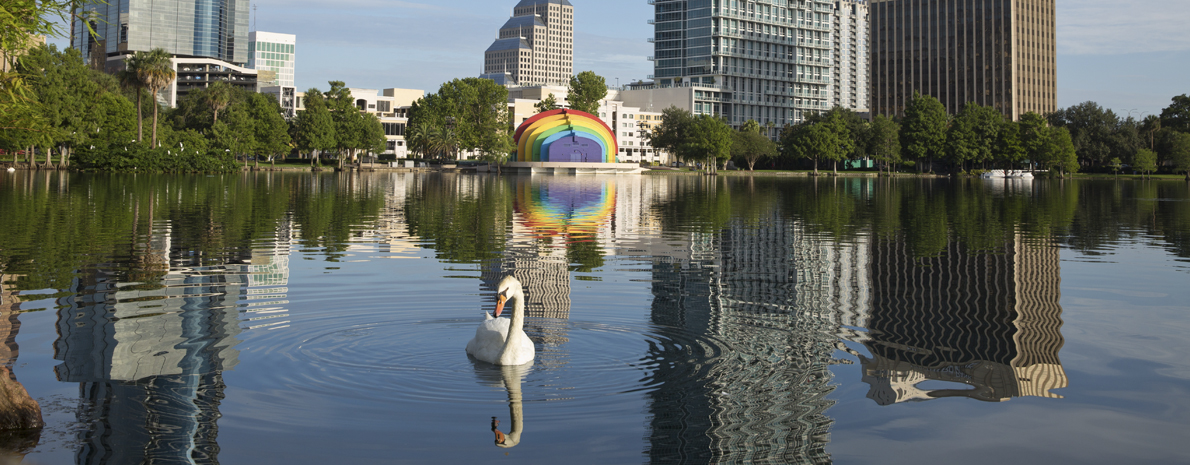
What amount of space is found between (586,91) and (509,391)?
486 ft

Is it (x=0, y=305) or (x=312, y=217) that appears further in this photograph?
(x=312, y=217)

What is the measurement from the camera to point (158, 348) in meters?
10.3

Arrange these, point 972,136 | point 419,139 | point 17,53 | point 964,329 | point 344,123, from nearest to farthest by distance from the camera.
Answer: point 17,53 → point 964,329 → point 344,123 → point 419,139 → point 972,136

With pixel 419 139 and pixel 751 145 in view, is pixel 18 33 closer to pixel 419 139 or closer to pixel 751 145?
pixel 419 139

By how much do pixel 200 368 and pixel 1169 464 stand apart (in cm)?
898


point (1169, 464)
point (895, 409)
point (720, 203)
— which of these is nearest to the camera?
point (1169, 464)

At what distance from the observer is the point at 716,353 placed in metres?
10.6

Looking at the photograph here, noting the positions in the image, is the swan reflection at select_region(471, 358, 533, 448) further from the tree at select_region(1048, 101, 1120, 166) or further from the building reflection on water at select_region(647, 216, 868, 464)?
the tree at select_region(1048, 101, 1120, 166)

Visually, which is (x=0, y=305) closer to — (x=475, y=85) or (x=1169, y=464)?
(x=1169, y=464)

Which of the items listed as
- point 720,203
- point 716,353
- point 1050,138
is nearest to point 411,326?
point 716,353

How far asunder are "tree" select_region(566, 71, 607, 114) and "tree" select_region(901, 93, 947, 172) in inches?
1985

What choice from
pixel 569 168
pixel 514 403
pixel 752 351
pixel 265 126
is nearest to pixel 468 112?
pixel 569 168

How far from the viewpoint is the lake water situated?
7.41m

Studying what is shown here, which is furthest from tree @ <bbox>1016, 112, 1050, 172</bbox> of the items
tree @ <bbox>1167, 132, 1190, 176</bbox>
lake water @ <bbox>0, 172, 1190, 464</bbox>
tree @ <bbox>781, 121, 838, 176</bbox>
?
lake water @ <bbox>0, 172, 1190, 464</bbox>
